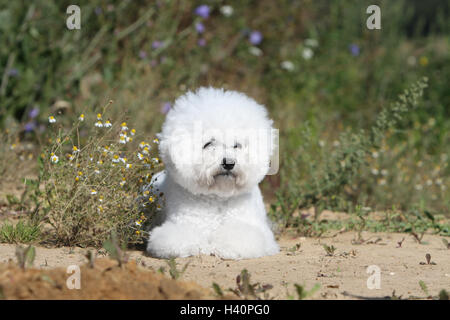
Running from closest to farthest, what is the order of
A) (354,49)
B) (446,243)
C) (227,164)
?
(227,164) < (446,243) < (354,49)

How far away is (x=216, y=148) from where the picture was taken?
4.24 m

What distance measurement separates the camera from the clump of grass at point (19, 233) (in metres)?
4.30

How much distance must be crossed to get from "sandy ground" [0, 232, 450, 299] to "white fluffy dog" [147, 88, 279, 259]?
119 millimetres

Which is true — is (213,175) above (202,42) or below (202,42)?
below

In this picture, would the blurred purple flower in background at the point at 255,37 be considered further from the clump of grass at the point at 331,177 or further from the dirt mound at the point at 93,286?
the dirt mound at the point at 93,286

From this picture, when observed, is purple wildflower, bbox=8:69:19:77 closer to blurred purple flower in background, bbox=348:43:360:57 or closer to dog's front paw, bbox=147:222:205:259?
dog's front paw, bbox=147:222:205:259

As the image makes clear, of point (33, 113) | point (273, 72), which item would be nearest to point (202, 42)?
point (273, 72)

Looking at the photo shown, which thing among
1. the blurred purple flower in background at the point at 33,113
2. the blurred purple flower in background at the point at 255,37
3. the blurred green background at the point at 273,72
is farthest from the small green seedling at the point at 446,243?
the blurred purple flower in background at the point at 255,37

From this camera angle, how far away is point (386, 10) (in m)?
9.81

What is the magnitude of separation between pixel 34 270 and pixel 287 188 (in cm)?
348

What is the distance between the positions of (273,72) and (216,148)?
16.2 ft

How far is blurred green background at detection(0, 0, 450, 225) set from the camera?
659 cm

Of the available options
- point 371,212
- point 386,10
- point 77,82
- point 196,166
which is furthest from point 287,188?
point 386,10

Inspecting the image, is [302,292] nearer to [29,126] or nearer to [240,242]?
[240,242]
